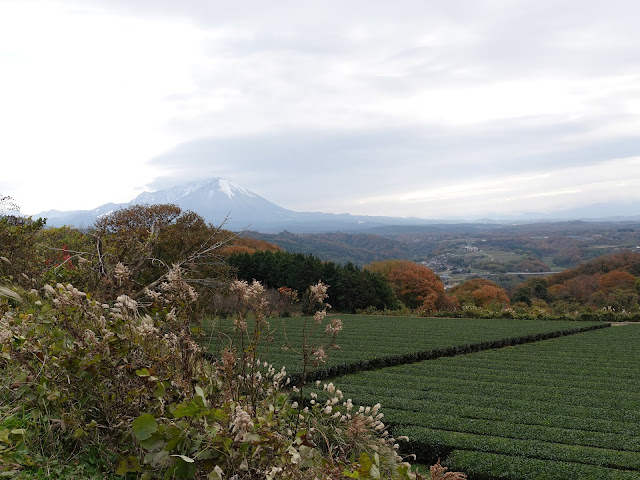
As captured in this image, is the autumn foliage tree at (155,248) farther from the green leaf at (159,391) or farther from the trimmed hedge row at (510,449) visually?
the trimmed hedge row at (510,449)

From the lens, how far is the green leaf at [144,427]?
84.9 inches

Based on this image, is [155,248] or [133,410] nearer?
[133,410]

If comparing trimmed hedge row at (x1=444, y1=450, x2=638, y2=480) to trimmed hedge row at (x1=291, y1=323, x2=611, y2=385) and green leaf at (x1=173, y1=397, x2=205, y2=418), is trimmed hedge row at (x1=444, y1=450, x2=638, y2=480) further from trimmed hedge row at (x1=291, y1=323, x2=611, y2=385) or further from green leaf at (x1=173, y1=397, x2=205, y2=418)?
green leaf at (x1=173, y1=397, x2=205, y2=418)

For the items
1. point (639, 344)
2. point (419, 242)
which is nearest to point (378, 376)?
point (639, 344)

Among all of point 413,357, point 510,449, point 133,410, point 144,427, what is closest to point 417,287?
point 413,357

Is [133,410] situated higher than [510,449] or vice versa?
[133,410]

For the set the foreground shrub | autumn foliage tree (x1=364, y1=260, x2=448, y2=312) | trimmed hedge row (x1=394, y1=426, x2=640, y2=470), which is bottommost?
autumn foliage tree (x1=364, y1=260, x2=448, y2=312)

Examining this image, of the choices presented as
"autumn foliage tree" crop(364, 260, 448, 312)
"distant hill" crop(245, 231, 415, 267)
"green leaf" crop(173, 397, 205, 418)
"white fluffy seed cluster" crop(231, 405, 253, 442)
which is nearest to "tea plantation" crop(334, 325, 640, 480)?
"white fluffy seed cluster" crop(231, 405, 253, 442)

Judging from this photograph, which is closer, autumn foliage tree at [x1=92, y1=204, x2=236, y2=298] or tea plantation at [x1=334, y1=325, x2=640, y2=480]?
autumn foliage tree at [x1=92, y1=204, x2=236, y2=298]

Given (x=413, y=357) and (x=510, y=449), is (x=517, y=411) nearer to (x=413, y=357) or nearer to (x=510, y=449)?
(x=510, y=449)

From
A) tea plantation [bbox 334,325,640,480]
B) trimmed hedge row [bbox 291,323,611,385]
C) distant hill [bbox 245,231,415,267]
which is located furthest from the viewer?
distant hill [bbox 245,231,415,267]

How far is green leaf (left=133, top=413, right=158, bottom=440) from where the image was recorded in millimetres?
2156

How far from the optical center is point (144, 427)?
7.13 feet

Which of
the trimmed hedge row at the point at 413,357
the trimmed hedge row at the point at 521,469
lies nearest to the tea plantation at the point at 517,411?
the trimmed hedge row at the point at 521,469
